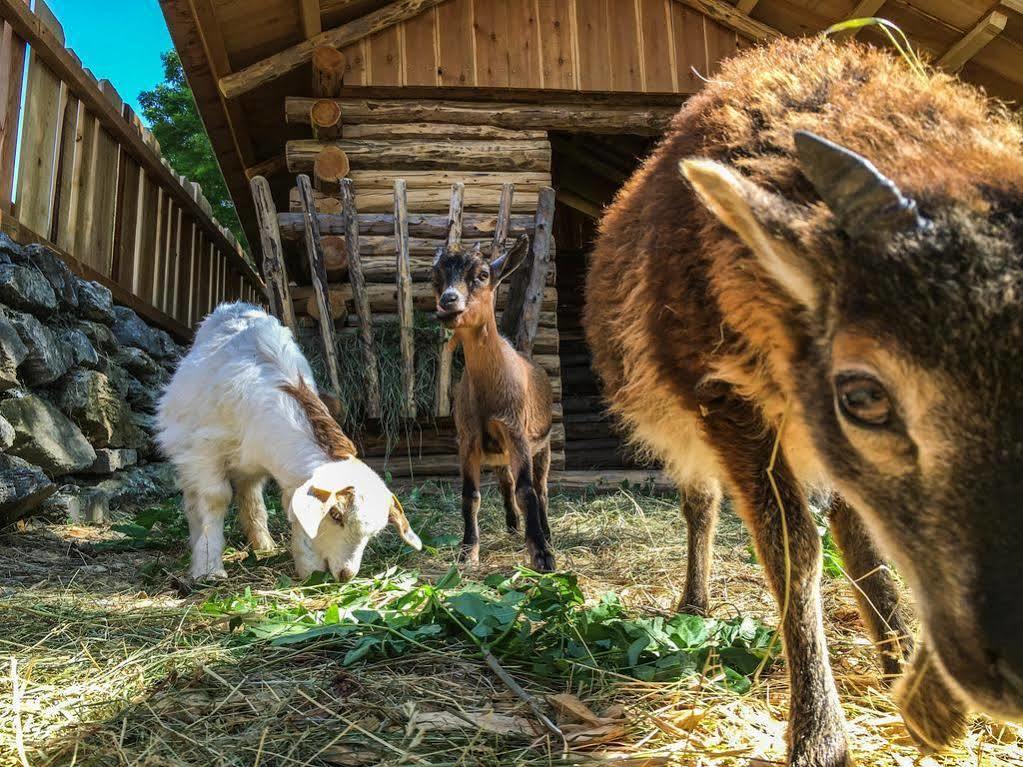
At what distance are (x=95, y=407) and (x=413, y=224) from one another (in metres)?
3.54

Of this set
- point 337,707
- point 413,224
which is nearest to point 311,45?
point 413,224

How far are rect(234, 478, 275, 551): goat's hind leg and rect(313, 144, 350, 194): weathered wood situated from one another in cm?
418

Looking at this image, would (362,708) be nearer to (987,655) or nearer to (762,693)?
(762,693)

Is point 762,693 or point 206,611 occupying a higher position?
point 206,611

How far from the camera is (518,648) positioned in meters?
2.91

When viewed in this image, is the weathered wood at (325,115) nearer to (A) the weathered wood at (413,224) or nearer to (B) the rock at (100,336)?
(A) the weathered wood at (413,224)

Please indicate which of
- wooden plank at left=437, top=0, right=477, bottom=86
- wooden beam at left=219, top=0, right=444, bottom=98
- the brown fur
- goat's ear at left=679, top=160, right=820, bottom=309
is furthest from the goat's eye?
wooden beam at left=219, top=0, right=444, bottom=98

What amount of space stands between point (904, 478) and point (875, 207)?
59cm

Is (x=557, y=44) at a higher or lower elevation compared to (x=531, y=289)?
higher

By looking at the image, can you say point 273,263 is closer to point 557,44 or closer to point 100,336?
point 100,336

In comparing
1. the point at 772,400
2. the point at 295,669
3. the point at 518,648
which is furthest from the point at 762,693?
the point at 295,669

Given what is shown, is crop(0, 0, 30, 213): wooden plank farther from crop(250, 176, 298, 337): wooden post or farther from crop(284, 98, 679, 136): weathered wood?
crop(284, 98, 679, 136): weathered wood

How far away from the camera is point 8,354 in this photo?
17.7ft

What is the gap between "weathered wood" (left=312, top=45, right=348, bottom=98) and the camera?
8.49m
